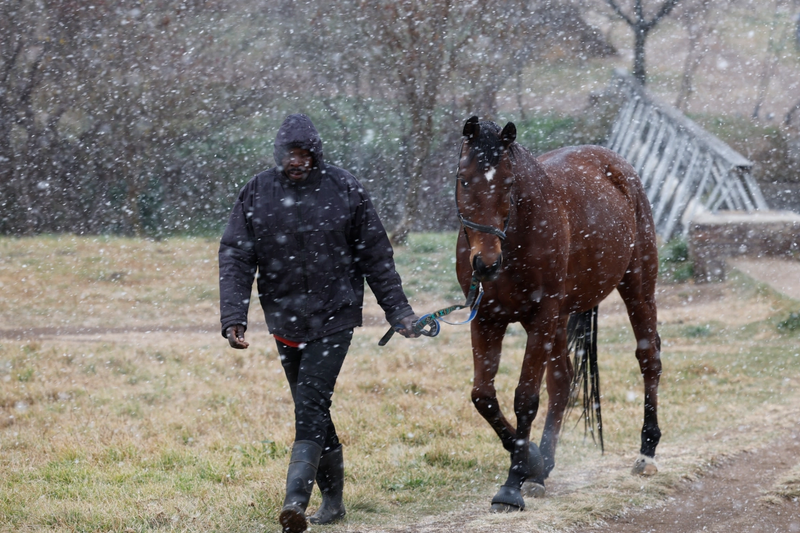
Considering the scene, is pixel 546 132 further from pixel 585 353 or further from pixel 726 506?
pixel 726 506

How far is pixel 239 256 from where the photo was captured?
12.6 feet

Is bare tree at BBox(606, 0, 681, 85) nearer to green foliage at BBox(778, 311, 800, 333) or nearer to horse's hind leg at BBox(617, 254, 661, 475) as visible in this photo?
green foliage at BBox(778, 311, 800, 333)

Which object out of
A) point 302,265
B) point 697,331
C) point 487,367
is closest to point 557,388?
point 487,367

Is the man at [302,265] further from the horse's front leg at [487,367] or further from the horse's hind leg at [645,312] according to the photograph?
the horse's hind leg at [645,312]

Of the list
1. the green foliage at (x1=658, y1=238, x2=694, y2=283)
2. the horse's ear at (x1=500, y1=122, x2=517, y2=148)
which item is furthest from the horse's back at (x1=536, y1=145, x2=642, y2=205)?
the green foliage at (x1=658, y1=238, x2=694, y2=283)

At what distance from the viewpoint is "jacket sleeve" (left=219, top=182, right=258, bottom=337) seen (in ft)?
12.4

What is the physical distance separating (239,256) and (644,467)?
9.76 feet

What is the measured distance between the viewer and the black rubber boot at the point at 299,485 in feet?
11.3

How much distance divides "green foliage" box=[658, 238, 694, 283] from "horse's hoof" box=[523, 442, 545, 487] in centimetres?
814

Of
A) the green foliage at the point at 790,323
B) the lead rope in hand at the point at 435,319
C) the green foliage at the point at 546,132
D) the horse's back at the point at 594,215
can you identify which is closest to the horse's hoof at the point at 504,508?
the lead rope in hand at the point at 435,319

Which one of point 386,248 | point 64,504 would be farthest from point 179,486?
point 386,248

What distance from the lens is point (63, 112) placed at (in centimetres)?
1587

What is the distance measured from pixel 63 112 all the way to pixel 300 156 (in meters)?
13.7

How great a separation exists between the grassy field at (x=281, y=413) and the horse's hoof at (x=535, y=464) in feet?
0.78
